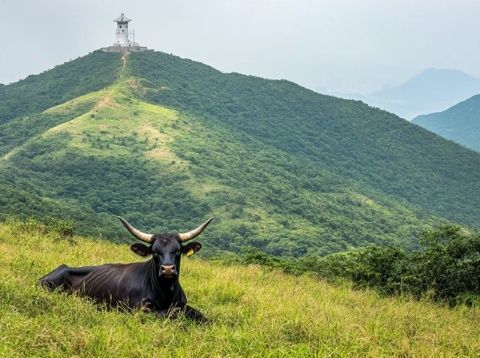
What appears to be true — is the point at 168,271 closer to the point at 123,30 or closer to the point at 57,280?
the point at 57,280

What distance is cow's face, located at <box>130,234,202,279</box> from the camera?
717cm

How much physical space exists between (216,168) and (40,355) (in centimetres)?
9487

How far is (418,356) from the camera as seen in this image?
6.01m

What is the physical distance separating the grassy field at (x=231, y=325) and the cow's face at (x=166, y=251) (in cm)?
60

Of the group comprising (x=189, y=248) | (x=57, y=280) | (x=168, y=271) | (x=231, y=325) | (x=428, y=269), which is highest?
(x=189, y=248)

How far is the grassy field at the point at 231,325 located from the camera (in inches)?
223

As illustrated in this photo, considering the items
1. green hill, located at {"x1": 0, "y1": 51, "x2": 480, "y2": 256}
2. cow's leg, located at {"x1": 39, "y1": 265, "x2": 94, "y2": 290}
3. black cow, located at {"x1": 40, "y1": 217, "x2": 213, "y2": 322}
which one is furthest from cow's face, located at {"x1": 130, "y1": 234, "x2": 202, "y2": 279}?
green hill, located at {"x1": 0, "y1": 51, "x2": 480, "y2": 256}

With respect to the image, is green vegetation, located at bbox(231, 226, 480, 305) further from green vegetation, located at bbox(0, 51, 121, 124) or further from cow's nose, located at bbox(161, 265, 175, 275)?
green vegetation, located at bbox(0, 51, 121, 124)

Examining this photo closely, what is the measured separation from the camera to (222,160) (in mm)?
105812

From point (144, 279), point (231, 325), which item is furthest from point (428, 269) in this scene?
point (144, 279)

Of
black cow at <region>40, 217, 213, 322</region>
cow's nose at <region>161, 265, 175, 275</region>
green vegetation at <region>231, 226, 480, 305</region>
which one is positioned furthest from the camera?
green vegetation at <region>231, 226, 480, 305</region>

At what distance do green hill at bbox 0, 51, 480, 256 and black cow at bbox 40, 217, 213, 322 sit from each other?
1059 inches

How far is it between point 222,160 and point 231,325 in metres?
98.7

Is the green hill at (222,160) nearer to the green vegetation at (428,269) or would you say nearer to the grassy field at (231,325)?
the green vegetation at (428,269)
